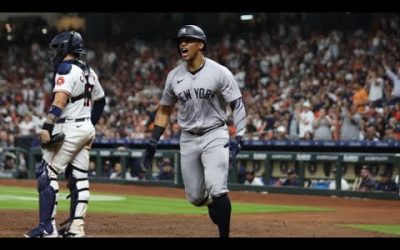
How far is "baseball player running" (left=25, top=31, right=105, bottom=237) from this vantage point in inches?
314

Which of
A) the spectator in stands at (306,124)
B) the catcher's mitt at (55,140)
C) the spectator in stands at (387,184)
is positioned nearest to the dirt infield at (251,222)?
the spectator in stands at (387,184)

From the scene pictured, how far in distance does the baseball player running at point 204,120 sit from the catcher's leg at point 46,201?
1232mm

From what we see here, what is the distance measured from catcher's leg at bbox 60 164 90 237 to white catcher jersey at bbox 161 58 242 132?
1118 mm

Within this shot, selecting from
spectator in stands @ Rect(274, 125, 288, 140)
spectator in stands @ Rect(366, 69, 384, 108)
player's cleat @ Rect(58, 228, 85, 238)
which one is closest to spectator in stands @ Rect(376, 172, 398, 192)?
spectator in stands @ Rect(366, 69, 384, 108)

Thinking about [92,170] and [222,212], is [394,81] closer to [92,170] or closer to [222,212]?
[92,170]

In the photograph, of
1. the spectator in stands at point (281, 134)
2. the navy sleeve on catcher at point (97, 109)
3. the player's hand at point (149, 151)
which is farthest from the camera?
the spectator in stands at point (281, 134)

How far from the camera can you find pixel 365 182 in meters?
16.8

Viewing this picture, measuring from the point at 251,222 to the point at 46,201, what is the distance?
382 centimetres

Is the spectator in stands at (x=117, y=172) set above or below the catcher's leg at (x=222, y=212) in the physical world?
below

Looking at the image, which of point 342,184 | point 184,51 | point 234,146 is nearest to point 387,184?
point 342,184

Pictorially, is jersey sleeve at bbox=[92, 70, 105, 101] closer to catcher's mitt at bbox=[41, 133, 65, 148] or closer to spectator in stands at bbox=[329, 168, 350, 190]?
catcher's mitt at bbox=[41, 133, 65, 148]

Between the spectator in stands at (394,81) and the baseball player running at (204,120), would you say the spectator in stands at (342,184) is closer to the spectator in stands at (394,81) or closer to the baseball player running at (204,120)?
the spectator in stands at (394,81)

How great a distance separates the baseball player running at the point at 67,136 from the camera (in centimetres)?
799
